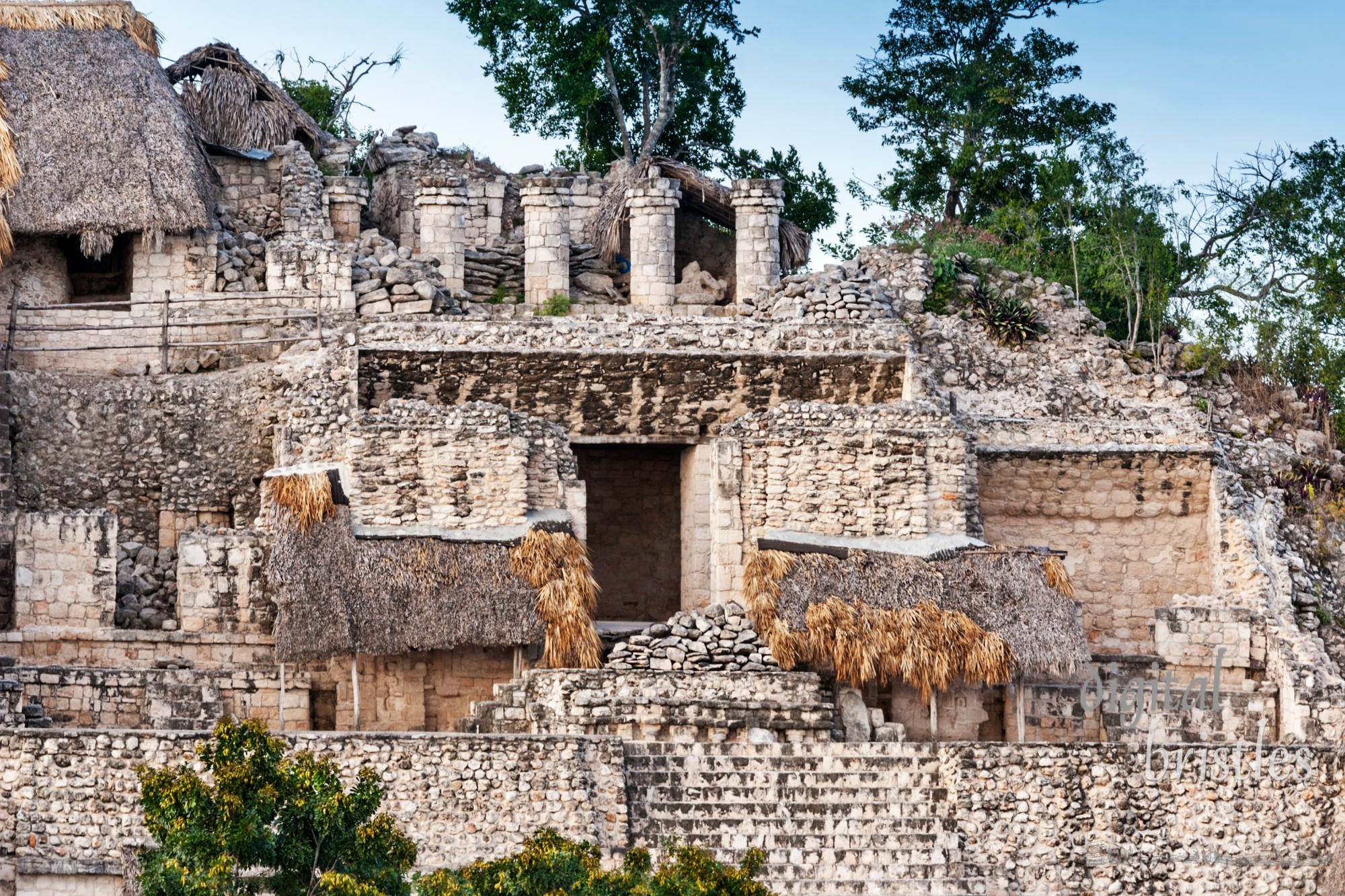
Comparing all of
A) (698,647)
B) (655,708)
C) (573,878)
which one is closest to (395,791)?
(655,708)

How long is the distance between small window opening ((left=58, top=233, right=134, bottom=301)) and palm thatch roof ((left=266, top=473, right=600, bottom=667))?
17.3ft

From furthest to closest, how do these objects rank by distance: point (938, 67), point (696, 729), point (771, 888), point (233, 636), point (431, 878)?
point (938, 67)
point (233, 636)
point (696, 729)
point (771, 888)
point (431, 878)

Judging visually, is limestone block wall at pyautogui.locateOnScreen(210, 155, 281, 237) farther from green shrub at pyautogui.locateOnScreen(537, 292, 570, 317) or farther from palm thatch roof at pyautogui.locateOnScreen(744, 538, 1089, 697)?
palm thatch roof at pyautogui.locateOnScreen(744, 538, 1089, 697)

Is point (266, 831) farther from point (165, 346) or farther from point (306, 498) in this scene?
point (165, 346)

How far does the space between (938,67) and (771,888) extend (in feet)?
48.2

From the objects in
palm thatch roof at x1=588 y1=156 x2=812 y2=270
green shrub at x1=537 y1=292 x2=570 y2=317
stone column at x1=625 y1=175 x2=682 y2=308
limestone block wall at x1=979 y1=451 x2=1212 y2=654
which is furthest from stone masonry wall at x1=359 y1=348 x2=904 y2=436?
palm thatch roof at x1=588 y1=156 x2=812 y2=270

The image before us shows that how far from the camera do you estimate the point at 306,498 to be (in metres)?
21.5

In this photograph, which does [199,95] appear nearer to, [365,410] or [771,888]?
[365,410]

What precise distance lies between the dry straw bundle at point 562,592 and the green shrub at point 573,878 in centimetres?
520

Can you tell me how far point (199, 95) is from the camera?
92.0 feet

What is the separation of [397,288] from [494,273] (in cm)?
288

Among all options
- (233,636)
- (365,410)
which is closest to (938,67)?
(365,410)

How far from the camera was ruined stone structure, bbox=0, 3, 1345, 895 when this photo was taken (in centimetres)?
1911

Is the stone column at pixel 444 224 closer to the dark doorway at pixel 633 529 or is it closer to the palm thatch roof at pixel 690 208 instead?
the palm thatch roof at pixel 690 208
